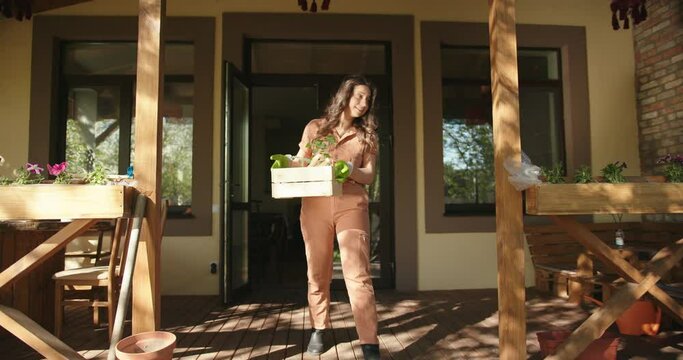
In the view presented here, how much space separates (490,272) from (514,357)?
9.12 feet

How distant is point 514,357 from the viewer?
2.44m

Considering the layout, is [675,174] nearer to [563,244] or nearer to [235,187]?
[563,244]

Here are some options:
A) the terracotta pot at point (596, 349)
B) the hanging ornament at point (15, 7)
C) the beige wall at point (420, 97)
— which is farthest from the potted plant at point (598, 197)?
the hanging ornament at point (15, 7)

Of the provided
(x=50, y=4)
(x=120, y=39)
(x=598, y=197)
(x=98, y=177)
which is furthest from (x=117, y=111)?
(x=598, y=197)

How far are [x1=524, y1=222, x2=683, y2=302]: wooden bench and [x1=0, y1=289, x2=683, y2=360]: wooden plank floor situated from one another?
321mm

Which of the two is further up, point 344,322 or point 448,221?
point 448,221

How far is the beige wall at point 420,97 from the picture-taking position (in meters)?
4.92

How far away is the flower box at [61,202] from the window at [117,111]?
2.73 m

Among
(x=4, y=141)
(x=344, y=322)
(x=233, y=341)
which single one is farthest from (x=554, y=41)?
(x=4, y=141)

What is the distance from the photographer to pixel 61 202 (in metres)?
2.31

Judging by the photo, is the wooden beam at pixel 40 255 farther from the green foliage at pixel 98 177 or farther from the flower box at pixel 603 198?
the flower box at pixel 603 198

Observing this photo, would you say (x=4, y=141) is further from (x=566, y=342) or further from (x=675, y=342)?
(x=675, y=342)

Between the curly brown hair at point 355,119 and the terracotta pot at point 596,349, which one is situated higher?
the curly brown hair at point 355,119

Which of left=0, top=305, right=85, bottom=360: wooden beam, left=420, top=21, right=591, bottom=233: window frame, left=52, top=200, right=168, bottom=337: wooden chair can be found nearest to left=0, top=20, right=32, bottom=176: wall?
left=52, top=200, right=168, bottom=337: wooden chair
